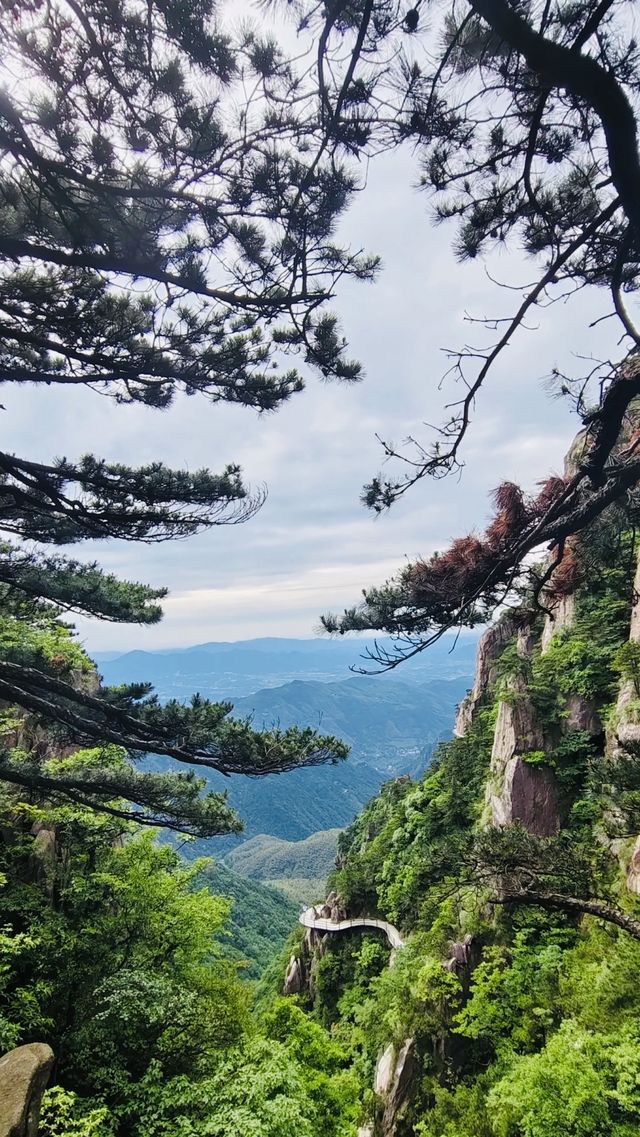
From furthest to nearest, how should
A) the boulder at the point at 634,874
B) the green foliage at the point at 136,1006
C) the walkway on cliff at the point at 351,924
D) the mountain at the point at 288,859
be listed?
1. the mountain at the point at 288,859
2. the walkway on cliff at the point at 351,924
3. the boulder at the point at 634,874
4. the green foliage at the point at 136,1006

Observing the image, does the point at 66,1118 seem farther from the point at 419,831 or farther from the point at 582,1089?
the point at 419,831

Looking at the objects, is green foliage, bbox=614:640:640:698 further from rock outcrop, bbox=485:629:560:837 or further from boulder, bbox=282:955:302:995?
boulder, bbox=282:955:302:995

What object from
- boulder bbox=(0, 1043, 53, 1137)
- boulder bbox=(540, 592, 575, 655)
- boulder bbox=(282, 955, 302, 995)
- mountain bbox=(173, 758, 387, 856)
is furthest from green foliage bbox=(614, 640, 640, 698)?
mountain bbox=(173, 758, 387, 856)

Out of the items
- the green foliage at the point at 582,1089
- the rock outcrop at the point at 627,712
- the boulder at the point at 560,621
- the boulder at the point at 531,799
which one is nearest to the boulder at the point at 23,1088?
the green foliage at the point at 582,1089

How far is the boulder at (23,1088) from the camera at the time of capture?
388 centimetres

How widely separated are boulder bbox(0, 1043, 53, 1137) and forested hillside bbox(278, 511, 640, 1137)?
3707mm

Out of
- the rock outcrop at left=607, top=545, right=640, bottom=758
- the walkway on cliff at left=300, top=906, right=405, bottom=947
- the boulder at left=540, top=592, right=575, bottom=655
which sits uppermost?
the boulder at left=540, top=592, right=575, bottom=655

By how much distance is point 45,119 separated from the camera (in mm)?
2852

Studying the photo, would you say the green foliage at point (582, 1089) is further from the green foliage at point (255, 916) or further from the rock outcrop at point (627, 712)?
the green foliage at point (255, 916)

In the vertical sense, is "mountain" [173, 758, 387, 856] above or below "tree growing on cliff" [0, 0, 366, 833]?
below

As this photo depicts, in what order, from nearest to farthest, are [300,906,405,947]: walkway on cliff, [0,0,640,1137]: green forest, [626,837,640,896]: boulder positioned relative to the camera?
1. [0,0,640,1137]: green forest
2. [626,837,640,896]: boulder
3. [300,906,405,947]: walkway on cliff

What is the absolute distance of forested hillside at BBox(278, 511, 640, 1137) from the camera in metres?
3.60

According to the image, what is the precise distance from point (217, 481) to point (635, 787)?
14.2ft

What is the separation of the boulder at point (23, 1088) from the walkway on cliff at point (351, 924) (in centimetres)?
990
